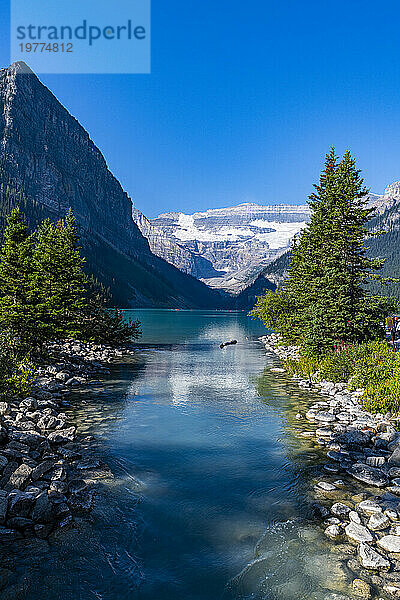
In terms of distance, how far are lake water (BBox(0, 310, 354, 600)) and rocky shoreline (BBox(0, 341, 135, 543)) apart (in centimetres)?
52

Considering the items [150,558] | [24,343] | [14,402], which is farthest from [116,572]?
[24,343]

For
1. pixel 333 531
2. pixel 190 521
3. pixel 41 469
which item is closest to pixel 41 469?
pixel 41 469

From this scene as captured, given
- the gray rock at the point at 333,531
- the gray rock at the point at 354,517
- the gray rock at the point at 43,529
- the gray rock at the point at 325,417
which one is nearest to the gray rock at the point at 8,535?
the gray rock at the point at 43,529

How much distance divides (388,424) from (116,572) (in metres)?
11.8

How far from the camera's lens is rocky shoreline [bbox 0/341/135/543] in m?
8.40

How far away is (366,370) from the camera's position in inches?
814

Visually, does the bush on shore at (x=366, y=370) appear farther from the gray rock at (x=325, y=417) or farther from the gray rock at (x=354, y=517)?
the gray rock at (x=354, y=517)

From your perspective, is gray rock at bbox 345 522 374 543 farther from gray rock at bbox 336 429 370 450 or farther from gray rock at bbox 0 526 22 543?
gray rock at bbox 0 526 22 543

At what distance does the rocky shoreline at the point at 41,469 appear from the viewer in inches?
331

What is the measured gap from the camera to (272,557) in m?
7.62

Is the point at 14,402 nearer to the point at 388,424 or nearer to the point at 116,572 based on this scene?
the point at 116,572

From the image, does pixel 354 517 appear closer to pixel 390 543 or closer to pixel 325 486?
pixel 390 543

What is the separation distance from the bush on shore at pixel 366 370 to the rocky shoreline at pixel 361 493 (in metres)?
1.02

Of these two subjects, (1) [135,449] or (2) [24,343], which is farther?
(2) [24,343]
